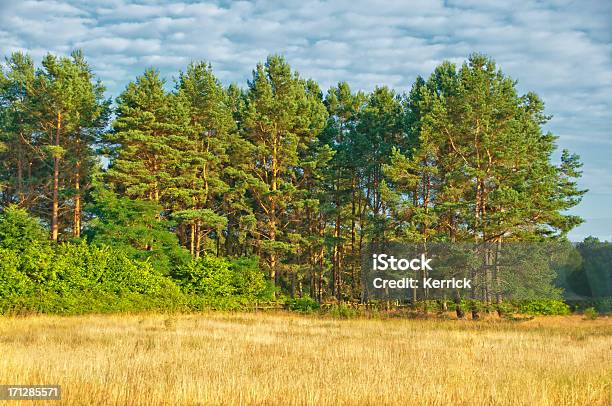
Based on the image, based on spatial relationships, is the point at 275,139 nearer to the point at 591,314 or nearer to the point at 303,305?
the point at 303,305

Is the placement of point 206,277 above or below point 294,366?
above

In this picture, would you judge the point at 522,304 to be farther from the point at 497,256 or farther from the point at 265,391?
the point at 265,391

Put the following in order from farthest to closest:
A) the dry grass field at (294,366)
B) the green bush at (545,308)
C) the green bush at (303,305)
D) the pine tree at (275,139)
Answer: the pine tree at (275,139), the green bush at (545,308), the green bush at (303,305), the dry grass field at (294,366)

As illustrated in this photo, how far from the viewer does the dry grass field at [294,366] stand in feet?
31.0

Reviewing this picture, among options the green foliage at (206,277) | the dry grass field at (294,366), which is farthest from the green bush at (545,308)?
the green foliage at (206,277)

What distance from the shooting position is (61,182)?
45.9m

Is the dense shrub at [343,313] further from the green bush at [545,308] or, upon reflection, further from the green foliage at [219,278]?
the green bush at [545,308]

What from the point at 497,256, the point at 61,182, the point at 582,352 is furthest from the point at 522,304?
the point at 61,182

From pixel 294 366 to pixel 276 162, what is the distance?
33.8 meters

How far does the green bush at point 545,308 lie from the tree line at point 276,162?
494cm

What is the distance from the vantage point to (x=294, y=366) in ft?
43.2

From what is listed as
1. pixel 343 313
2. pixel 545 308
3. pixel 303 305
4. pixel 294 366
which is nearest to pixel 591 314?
pixel 545 308

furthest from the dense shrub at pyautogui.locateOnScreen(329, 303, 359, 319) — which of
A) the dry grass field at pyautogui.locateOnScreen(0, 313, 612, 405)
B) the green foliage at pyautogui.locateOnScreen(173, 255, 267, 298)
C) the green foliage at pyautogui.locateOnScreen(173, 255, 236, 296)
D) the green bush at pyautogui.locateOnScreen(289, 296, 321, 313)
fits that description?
the dry grass field at pyautogui.locateOnScreen(0, 313, 612, 405)

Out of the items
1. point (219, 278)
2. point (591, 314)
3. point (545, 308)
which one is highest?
point (219, 278)
